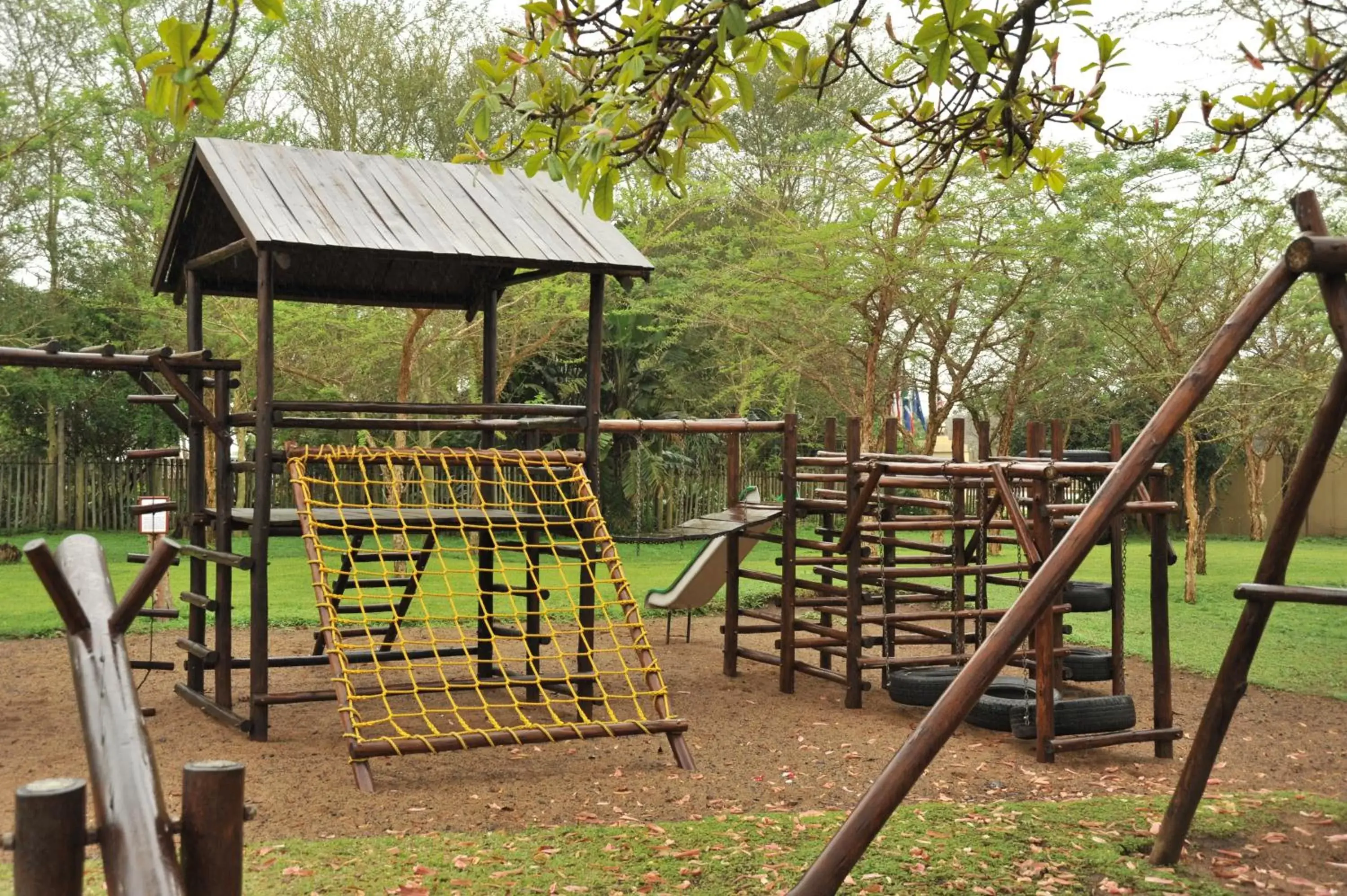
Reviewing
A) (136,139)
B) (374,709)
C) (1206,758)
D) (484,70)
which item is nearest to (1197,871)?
(1206,758)

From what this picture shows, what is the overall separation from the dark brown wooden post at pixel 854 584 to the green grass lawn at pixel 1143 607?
3.10 m

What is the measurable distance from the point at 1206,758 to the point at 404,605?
5020mm

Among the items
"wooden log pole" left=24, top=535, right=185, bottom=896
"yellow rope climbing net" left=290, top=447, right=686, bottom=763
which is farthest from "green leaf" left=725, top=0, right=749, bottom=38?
"yellow rope climbing net" left=290, top=447, right=686, bottom=763

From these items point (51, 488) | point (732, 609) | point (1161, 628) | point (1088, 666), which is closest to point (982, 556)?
point (1088, 666)

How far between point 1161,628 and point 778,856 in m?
3.29

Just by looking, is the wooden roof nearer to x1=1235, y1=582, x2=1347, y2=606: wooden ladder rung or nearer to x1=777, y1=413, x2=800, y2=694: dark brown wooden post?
x1=777, y1=413, x2=800, y2=694: dark brown wooden post

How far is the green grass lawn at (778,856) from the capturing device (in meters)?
4.27

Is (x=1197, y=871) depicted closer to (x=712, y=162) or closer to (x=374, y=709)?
(x=374, y=709)

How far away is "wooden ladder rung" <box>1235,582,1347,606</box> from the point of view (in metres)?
4.09

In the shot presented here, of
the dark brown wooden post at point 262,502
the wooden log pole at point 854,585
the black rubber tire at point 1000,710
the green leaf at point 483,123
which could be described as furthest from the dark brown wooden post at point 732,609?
the green leaf at point 483,123

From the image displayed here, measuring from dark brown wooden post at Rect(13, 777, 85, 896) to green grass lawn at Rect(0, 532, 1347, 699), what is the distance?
8.62 m

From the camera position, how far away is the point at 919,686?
7.68 meters

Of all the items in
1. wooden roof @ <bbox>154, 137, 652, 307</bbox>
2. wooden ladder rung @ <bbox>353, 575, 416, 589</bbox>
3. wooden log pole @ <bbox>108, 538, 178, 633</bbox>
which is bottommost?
wooden ladder rung @ <bbox>353, 575, 416, 589</bbox>

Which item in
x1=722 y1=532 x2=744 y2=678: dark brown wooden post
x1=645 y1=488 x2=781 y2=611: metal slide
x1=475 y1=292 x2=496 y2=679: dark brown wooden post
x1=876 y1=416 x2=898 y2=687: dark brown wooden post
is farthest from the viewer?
x1=722 y1=532 x2=744 y2=678: dark brown wooden post
